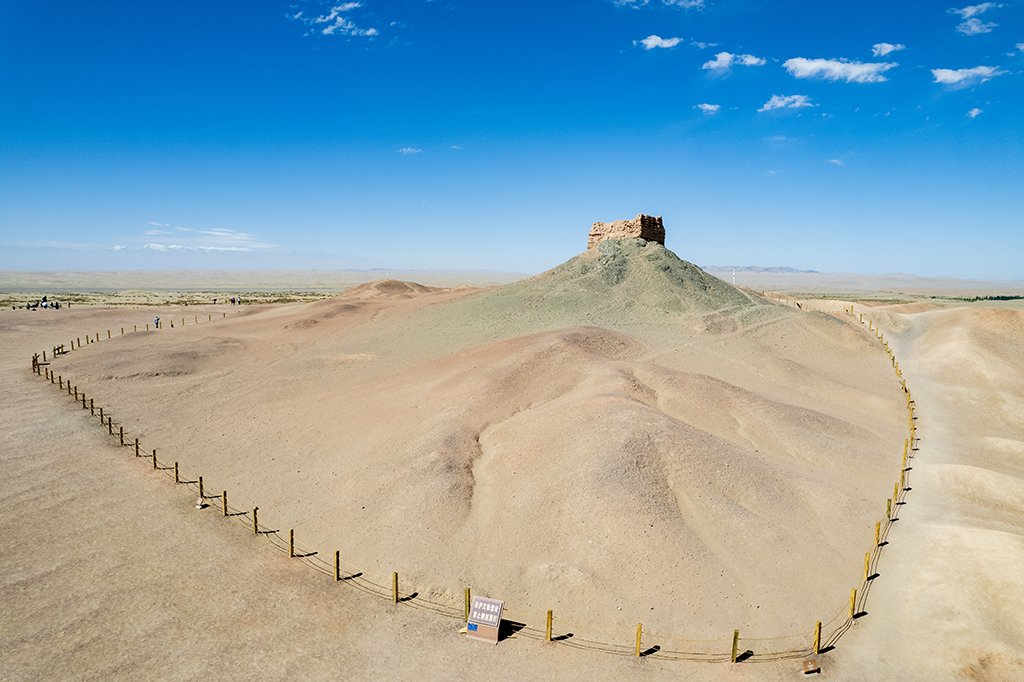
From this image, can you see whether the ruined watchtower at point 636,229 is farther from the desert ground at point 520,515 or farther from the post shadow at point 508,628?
the post shadow at point 508,628

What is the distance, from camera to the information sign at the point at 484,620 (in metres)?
12.9

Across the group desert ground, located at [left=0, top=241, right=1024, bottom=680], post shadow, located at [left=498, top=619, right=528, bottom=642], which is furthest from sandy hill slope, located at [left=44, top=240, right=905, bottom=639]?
post shadow, located at [left=498, top=619, right=528, bottom=642]

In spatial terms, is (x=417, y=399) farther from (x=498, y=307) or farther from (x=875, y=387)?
(x=875, y=387)

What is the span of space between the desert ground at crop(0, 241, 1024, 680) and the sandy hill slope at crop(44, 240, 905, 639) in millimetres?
127

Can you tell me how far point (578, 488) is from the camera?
18859mm

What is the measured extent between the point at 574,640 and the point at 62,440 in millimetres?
26424

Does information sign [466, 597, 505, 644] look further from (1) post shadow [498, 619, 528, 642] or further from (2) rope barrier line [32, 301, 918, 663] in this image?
(2) rope barrier line [32, 301, 918, 663]

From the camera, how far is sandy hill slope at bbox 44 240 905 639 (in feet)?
50.9

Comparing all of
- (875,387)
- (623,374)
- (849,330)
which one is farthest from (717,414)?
(849,330)

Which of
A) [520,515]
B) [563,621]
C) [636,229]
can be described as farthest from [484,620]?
[636,229]

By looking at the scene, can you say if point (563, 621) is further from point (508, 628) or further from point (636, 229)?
point (636, 229)

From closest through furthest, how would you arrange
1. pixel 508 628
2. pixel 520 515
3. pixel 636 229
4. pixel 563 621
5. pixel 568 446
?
pixel 508 628, pixel 563 621, pixel 520 515, pixel 568 446, pixel 636 229

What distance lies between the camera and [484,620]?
1298cm

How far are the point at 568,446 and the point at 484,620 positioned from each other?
30.4 feet
